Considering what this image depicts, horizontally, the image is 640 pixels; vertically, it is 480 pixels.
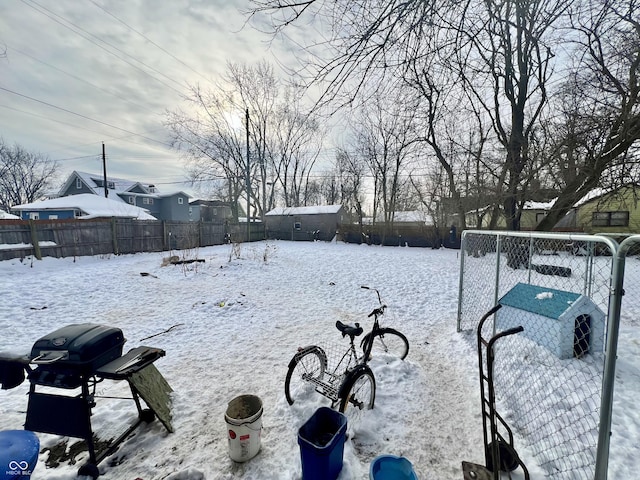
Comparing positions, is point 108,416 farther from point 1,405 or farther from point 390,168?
point 390,168

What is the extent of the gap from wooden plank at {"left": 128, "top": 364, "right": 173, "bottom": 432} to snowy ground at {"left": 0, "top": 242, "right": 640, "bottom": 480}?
11 centimetres

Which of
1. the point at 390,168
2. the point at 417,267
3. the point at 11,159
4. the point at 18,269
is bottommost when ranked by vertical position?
the point at 417,267

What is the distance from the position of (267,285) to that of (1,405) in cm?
496

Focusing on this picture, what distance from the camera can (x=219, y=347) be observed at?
3.83 meters

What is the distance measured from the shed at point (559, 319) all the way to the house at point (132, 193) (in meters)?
27.6

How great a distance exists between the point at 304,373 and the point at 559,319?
2866 millimetres

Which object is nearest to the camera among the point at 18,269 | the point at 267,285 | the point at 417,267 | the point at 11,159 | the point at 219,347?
the point at 219,347

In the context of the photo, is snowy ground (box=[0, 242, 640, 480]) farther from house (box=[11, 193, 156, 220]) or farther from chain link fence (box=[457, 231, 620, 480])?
house (box=[11, 193, 156, 220])

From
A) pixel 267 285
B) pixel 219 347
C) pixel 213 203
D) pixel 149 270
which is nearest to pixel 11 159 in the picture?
pixel 213 203

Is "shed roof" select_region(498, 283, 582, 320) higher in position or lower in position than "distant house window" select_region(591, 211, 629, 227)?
lower

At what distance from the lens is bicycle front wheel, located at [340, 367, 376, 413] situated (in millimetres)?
2289

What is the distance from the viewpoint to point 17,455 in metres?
1.08

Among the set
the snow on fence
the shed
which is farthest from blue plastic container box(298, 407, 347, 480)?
the shed

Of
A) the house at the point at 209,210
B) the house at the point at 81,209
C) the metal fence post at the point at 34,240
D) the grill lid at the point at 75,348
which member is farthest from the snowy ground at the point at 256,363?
the house at the point at 209,210
